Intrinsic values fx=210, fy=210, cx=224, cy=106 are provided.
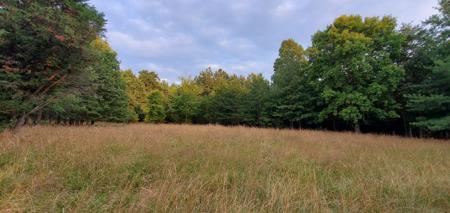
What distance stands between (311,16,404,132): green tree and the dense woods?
0.23ft

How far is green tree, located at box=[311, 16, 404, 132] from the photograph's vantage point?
552 inches

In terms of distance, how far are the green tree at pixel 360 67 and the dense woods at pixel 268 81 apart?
7cm

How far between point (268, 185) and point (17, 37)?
27.6ft

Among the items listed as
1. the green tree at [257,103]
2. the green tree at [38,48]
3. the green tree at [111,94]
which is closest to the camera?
the green tree at [38,48]

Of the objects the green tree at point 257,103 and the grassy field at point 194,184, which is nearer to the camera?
the grassy field at point 194,184

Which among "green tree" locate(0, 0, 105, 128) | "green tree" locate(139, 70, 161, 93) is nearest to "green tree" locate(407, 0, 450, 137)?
"green tree" locate(0, 0, 105, 128)

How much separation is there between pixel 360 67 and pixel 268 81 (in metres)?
13.0

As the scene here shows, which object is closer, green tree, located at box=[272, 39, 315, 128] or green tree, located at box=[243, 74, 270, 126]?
green tree, located at box=[272, 39, 315, 128]

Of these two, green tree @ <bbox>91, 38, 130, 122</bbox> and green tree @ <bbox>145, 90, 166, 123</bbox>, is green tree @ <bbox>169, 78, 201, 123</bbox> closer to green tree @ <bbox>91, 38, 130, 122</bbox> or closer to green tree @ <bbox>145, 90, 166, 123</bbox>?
green tree @ <bbox>145, 90, 166, 123</bbox>

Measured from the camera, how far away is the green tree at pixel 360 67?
552 inches

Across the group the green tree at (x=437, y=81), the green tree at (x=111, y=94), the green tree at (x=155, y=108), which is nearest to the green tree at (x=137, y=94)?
the green tree at (x=155, y=108)

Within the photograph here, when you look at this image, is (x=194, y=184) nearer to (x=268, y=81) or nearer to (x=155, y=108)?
(x=268, y=81)

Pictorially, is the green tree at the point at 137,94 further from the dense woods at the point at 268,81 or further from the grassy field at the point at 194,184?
the grassy field at the point at 194,184

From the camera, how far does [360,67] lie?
1438 cm
